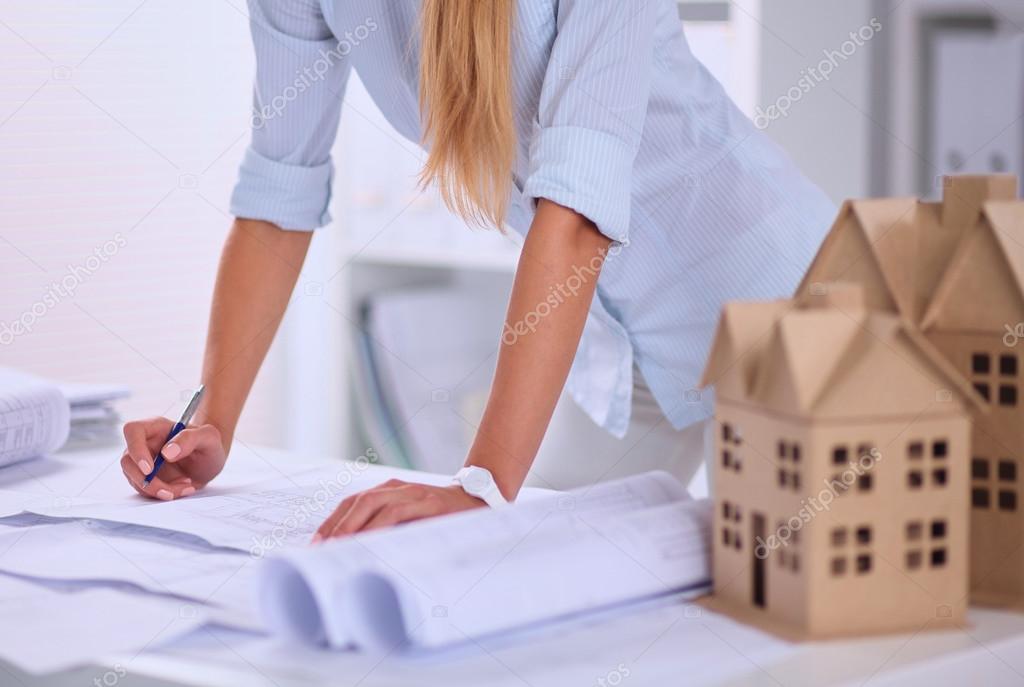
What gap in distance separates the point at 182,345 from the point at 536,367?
194 cm

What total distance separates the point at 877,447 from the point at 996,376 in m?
0.13

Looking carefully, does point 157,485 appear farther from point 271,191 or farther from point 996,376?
point 996,376

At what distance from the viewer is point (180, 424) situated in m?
1.10

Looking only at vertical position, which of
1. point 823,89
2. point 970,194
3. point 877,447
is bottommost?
point 877,447

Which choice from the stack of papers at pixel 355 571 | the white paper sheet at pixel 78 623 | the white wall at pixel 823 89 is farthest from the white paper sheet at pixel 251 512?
the white wall at pixel 823 89

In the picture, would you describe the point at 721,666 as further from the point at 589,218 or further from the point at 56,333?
the point at 56,333

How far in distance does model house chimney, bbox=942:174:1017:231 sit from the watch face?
1.16ft

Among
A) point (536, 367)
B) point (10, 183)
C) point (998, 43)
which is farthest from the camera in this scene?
point (10, 183)

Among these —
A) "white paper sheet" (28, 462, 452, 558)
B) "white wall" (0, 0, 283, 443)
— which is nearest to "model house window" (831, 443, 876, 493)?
"white paper sheet" (28, 462, 452, 558)

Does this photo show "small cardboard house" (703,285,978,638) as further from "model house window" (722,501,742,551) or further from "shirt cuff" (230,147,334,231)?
"shirt cuff" (230,147,334,231)

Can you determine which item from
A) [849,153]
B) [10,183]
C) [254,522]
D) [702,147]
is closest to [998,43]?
[849,153]

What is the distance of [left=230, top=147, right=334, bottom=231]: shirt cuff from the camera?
4.12 feet

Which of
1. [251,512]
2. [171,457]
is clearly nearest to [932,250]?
[251,512]

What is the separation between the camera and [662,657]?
666mm
